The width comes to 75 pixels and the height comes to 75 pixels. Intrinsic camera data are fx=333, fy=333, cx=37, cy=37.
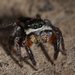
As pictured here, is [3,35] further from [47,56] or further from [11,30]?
[47,56]

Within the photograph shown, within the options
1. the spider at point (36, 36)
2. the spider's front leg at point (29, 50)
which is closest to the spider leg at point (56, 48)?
the spider at point (36, 36)

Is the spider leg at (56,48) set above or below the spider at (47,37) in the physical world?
below

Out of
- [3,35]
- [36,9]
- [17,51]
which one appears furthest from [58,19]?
[17,51]

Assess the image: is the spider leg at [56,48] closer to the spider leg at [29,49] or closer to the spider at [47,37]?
the spider at [47,37]

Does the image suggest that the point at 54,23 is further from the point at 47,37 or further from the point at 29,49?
the point at 29,49

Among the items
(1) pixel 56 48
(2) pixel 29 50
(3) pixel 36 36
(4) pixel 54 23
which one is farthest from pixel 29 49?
(4) pixel 54 23

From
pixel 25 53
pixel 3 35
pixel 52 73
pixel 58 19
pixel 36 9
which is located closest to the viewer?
pixel 52 73

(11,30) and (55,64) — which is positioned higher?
(11,30)

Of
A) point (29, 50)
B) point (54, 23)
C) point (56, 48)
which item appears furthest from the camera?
point (54, 23)
